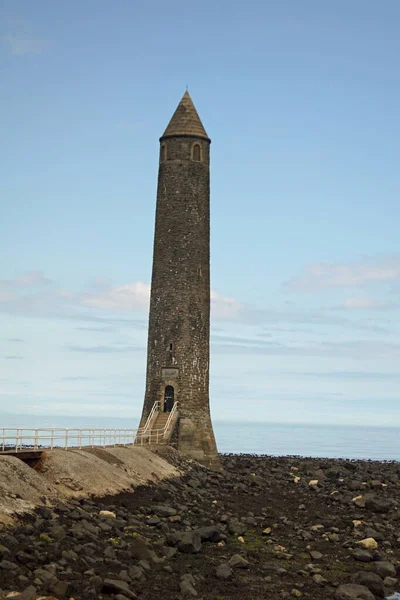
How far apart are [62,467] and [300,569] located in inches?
335

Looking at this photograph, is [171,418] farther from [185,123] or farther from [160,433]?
[185,123]

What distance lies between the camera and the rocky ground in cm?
1889

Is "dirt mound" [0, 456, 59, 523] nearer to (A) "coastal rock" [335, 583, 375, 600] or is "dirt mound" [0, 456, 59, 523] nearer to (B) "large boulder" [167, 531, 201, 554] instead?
(B) "large boulder" [167, 531, 201, 554]

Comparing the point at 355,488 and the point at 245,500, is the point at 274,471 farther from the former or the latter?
the point at 245,500

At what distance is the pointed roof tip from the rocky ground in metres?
18.7

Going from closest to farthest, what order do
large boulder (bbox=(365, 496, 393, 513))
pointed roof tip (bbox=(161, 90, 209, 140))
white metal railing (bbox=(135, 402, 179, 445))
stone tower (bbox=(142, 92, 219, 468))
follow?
1. large boulder (bbox=(365, 496, 393, 513))
2. white metal railing (bbox=(135, 402, 179, 445))
3. stone tower (bbox=(142, 92, 219, 468))
4. pointed roof tip (bbox=(161, 90, 209, 140))

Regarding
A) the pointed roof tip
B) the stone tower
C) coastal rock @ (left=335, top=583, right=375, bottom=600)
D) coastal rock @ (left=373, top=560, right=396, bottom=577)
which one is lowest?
coastal rock @ (left=335, top=583, right=375, bottom=600)

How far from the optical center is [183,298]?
44219 mm

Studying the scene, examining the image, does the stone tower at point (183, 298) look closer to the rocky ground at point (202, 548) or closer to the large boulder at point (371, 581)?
the rocky ground at point (202, 548)

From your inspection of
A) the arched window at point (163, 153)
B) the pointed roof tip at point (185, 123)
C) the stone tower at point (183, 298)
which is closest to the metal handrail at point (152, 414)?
the stone tower at point (183, 298)

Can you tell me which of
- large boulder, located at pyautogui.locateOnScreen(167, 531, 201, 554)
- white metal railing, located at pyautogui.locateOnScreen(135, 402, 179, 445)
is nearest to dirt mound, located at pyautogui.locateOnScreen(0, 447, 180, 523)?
large boulder, located at pyautogui.locateOnScreen(167, 531, 201, 554)

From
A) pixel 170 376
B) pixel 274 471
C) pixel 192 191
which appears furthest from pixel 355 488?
pixel 192 191

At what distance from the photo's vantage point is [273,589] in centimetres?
2034

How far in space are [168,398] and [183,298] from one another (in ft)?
16.0
